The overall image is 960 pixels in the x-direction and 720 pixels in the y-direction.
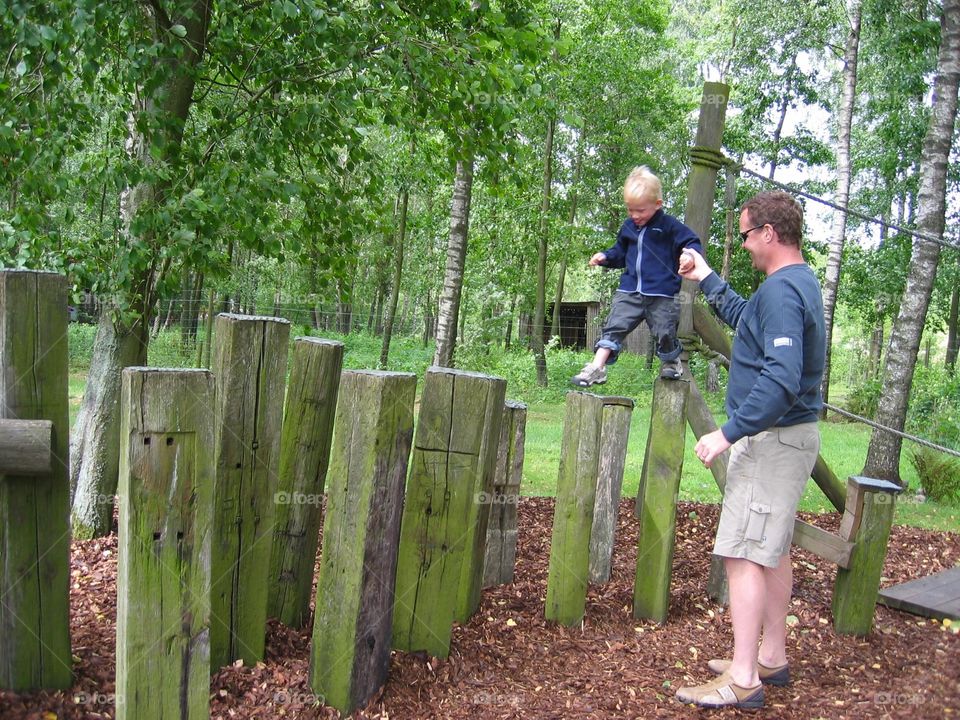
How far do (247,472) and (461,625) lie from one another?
133cm

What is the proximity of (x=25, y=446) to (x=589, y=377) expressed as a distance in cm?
264

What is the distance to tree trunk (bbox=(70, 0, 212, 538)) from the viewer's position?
186 inches

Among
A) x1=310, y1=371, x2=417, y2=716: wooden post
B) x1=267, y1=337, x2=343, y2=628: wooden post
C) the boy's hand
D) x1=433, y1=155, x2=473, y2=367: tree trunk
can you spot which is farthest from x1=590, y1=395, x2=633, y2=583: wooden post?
x1=433, y1=155, x2=473, y2=367: tree trunk

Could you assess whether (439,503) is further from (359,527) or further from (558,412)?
(558,412)

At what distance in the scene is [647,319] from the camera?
439 centimetres

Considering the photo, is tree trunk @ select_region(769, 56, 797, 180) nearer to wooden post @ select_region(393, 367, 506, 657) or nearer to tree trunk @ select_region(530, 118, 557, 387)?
tree trunk @ select_region(530, 118, 557, 387)

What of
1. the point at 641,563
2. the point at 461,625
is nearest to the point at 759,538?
the point at 641,563

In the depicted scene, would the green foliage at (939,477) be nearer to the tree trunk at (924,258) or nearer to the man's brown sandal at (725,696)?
the tree trunk at (924,258)

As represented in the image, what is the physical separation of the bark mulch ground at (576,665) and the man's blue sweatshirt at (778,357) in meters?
1.12

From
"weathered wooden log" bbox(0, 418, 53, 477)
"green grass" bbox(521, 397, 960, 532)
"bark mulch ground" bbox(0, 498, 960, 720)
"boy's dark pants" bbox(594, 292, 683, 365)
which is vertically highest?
"boy's dark pants" bbox(594, 292, 683, 365)

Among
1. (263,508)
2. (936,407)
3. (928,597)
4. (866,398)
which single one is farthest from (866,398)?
(263,508)

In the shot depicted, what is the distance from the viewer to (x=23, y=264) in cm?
457

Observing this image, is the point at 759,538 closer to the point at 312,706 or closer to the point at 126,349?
the point at 312,706

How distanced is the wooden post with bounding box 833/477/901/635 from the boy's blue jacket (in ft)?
4.50
